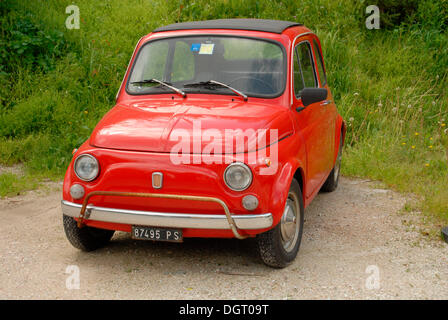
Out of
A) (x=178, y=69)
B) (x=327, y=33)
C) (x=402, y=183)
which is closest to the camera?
(x=178, y=69)

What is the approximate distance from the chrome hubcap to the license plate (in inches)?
31.8

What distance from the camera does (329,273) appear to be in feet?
14.4

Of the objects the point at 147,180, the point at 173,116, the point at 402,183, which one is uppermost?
the point at 173,116

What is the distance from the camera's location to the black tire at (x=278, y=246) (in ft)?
13.9

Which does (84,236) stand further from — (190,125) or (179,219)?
(190,125)

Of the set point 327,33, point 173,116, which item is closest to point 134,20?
point 327,33

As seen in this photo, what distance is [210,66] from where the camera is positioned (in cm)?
507

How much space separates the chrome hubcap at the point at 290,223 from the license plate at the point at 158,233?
0.81m

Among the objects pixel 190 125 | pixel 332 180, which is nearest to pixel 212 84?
pixel 190 125

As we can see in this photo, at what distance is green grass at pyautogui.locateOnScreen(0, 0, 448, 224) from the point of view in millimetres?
7766

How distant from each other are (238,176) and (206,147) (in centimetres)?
32
